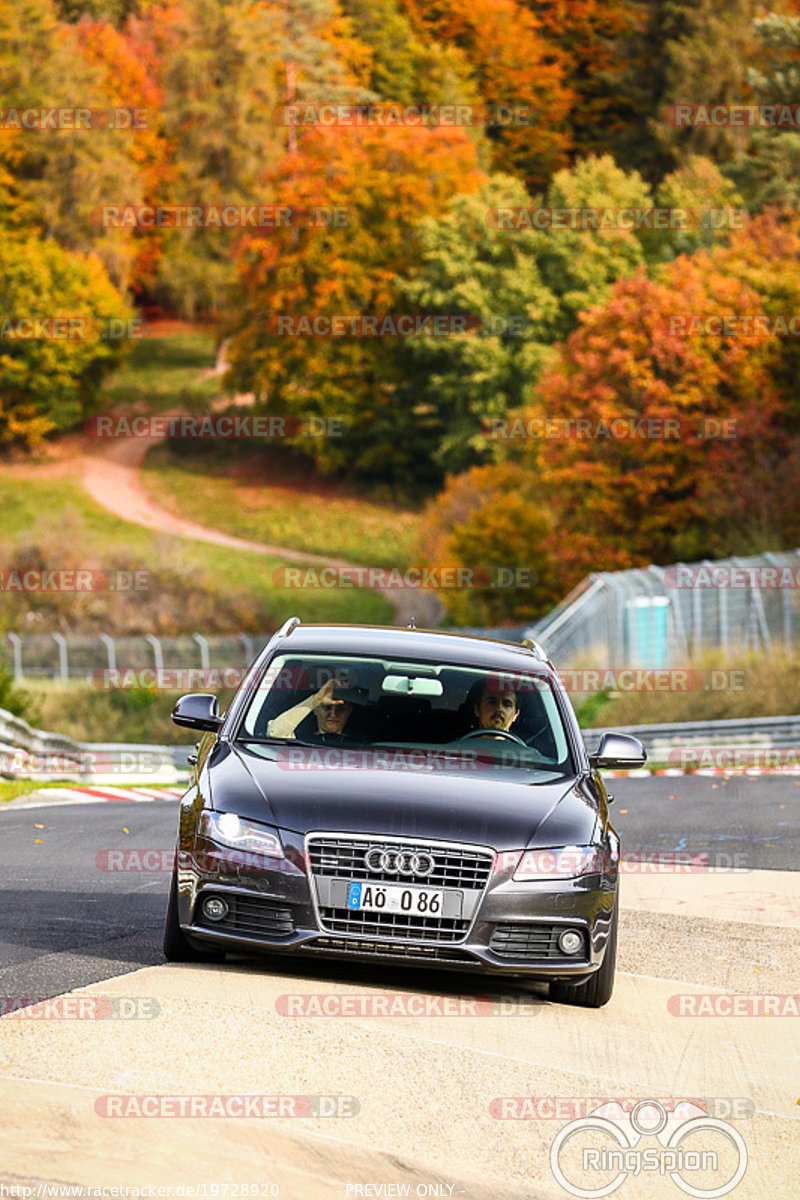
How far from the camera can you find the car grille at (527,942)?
849 centimetres

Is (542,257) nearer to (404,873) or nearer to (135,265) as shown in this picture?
(135,265)

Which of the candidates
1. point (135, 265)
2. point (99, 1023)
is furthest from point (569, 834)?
point (135, 265)

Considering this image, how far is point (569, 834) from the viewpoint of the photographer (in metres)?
8.70

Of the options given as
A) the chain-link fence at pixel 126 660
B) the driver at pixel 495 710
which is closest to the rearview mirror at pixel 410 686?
the driver at pixel 495 710

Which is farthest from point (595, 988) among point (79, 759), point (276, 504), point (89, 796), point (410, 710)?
point (276, 504)

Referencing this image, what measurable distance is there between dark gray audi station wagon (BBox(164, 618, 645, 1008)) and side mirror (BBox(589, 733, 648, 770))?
23 centimetres

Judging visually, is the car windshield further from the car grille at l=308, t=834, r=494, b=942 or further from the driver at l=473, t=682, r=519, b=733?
the car grille at l=308, t=834, r=494, b=942

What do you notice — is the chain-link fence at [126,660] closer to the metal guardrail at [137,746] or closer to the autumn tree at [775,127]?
the metal guardrail at [137,746]

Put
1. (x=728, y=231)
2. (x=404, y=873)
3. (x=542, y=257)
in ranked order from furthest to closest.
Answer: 1. (x=542, y=257)
2. (x=728, y=231)
3. (x=404, y=873)

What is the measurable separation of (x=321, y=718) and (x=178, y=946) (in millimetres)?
1372

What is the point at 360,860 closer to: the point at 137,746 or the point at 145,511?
the point at 137,746

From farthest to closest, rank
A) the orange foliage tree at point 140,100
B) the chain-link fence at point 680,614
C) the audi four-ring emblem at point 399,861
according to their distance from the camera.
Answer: the orange foliage tree at point 140,100
the chain-link fence at point 680,614
the audi four-ring emblem at point 399,861

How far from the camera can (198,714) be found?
382 inches

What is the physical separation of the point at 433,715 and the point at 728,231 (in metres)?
64.9
